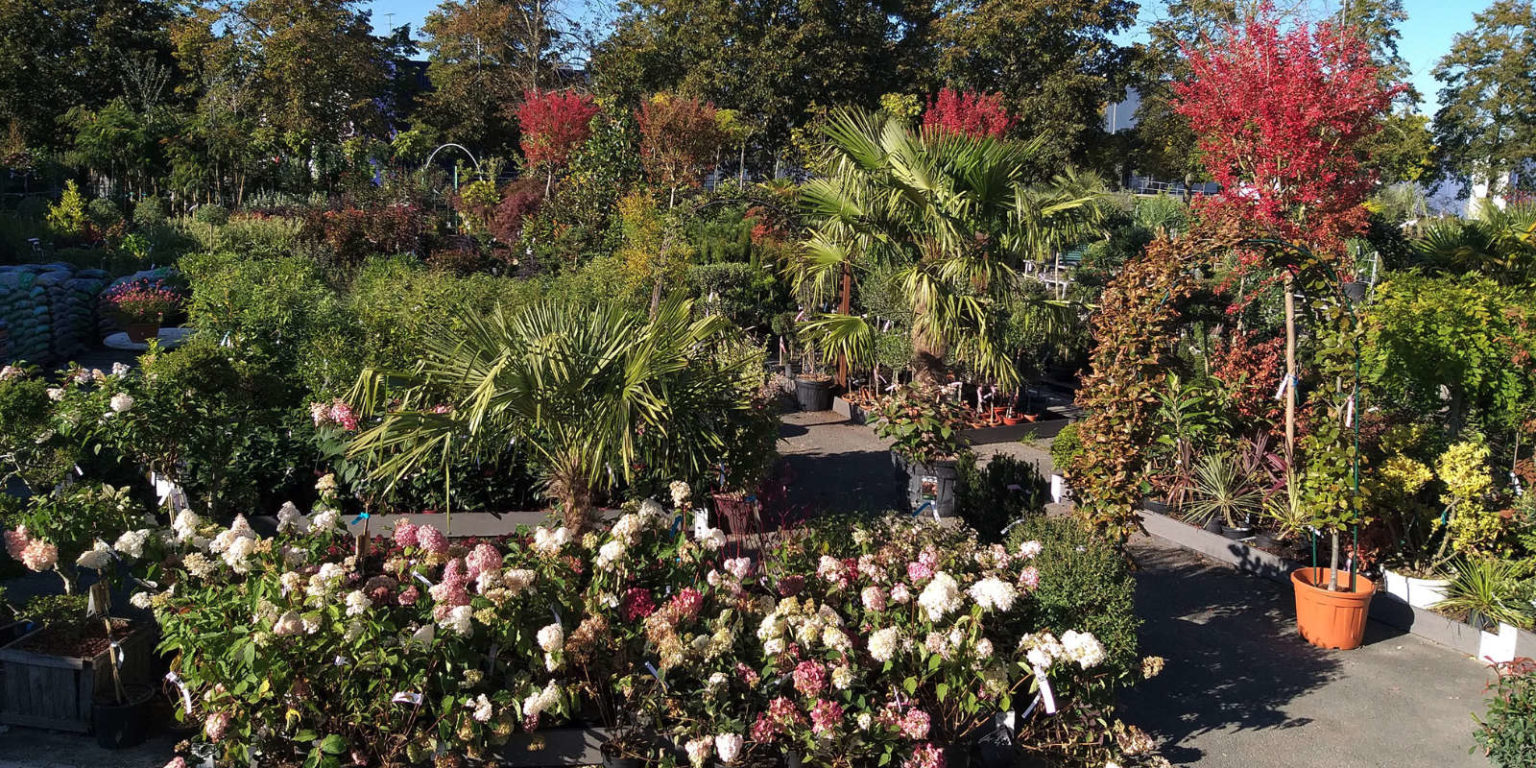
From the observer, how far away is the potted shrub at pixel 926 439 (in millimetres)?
7066

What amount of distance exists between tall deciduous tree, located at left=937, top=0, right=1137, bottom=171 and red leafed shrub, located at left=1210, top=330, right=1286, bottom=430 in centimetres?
1510

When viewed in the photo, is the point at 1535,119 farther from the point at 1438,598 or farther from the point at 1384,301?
the point at 1438,598

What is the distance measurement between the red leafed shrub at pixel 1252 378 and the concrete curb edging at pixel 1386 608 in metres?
0.95

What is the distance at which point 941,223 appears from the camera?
771cm

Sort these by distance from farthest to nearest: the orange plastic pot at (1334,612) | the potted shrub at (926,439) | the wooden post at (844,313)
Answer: the wooden post at (844,313)
the potted shrub at (926,439)
the orange plastic pot at (1334,612)

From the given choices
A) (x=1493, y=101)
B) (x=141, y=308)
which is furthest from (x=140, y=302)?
(x=1493, y=101)

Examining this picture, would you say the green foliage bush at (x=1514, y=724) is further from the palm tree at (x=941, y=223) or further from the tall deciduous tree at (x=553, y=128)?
the tall deciduous tree at (x=553, y=128)

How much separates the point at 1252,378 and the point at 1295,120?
3.41m

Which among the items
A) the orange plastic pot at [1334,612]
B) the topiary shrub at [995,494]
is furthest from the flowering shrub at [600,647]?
the topiary shrub at [995,494]

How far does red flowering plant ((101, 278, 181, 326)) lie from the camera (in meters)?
13.3

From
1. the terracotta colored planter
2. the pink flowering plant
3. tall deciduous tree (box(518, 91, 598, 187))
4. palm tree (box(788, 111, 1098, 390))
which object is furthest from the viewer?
tall deciduous tree (box(518, 91, 598, 187))

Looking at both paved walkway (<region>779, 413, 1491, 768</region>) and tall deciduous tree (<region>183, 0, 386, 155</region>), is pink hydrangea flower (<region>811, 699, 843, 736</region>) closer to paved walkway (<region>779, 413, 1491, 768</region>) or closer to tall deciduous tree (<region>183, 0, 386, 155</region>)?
paved walkway (<region>779, 413, 1491, 768</region>)

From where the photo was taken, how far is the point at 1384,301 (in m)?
7.71

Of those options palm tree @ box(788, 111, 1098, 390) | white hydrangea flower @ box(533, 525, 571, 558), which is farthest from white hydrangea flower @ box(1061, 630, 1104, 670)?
palm tree @ box(788, 111, 1098, 390)
